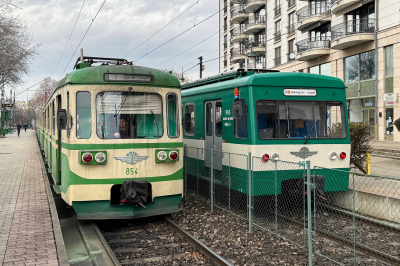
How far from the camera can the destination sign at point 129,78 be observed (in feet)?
24.2

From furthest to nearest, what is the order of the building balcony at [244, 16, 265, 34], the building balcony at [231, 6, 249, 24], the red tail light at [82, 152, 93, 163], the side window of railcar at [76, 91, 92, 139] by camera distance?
1. the building balcony at [231, 6, 249, 24]
2. the building balcony at [244, 16, 265, 34]
3. the side window of railcar at [76, 91, 92, 139]
4. the red tail light at [82, 152, 93, 163]

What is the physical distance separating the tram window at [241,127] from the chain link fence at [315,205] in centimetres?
48

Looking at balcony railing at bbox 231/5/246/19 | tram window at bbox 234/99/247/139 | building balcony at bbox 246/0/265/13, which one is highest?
balcony railing at bbox 231/5/246/19

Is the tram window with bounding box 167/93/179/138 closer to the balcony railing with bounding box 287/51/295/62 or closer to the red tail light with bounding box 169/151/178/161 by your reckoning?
the red tail light with bounding box 169/151/178/161

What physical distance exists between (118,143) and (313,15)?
29359 millimetres

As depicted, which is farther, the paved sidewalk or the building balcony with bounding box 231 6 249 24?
the building balcony with bounding box 231 6 249 24

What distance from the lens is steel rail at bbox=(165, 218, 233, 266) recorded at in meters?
5.64

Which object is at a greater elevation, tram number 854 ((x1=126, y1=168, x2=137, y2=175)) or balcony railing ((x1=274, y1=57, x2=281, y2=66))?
balcony railing ((x1=274, y1=57, x2=281, y2=66))

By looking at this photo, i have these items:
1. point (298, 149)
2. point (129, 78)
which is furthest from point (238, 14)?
point (129, 78)

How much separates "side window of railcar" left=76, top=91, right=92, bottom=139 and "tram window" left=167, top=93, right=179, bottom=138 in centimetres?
149

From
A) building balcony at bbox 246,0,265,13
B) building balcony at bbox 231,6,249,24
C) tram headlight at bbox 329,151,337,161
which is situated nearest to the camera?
tram headlight at bbox 329,151,337,161

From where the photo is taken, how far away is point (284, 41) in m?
39.8

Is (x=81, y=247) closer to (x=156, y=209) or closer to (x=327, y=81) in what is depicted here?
(x=156, y=209)

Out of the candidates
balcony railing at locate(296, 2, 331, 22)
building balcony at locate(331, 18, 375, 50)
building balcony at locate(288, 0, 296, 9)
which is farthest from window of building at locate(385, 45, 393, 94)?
building balcony at locate(288, 0, 296, 9)
